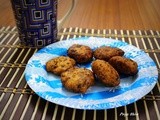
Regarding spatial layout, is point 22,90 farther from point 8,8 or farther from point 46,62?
point 8,8

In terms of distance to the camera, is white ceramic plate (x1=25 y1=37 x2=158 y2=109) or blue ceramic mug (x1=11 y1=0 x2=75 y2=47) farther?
blue ceramic mug (x1=11 y1=0 x2=75 y2=47)

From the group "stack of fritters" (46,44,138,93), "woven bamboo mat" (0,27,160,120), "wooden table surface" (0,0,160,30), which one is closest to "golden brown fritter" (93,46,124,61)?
"stack of fritters" (46,44,138,93)

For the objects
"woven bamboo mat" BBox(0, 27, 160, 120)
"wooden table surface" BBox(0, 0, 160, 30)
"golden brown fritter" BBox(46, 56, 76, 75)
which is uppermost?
"golden brown fritter" BBox(46, 56, 76, 75)

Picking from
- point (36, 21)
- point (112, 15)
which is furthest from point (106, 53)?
point (112, 15)

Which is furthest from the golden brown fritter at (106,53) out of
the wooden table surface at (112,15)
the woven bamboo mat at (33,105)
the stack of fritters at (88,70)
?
the wooden table surface at (112,15)

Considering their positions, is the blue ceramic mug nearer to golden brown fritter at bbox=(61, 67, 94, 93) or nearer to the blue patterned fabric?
the blue patterned fabric

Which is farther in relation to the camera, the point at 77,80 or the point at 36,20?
the point at 36,20

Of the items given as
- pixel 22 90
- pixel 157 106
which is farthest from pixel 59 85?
pixel 157 106

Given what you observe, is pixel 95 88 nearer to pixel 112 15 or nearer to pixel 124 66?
pixel 124 66
